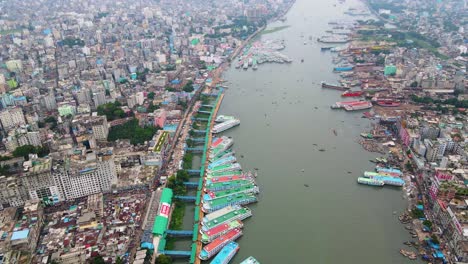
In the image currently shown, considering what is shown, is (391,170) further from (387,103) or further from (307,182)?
(387,103)

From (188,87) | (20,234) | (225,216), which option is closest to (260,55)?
(188,87)

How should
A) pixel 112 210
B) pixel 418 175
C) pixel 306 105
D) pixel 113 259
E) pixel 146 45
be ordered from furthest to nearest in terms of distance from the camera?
pixel 146 45
pixel 306 105
pixel 418 175
pixel 112 210
pixel 113 259

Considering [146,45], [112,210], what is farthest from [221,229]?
[146,45]

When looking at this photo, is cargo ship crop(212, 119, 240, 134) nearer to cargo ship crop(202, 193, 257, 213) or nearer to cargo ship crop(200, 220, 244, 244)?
cargo ship crop(202, 193, 257, 213)

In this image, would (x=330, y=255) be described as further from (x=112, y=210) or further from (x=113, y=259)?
(x=112, y=210)

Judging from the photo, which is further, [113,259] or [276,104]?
[276,104]

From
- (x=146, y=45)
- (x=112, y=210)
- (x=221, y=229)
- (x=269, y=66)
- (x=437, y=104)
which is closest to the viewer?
(x=221, y=229)
